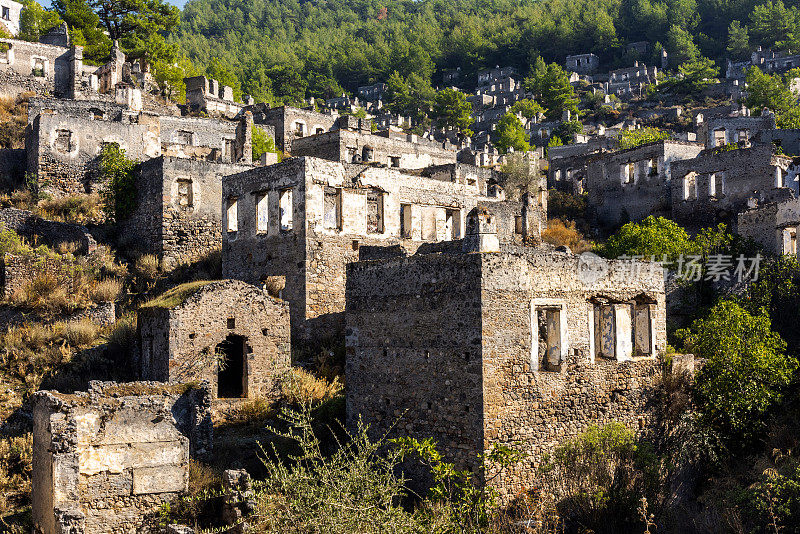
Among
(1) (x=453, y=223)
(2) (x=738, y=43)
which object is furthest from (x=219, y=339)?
(2) (x=738, y=43)

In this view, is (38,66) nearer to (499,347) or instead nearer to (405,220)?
(405,220)

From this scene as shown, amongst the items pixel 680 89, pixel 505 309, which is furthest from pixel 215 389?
pixel 680 89

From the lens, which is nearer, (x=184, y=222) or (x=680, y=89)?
(x=184, y=222)

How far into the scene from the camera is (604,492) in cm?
1523

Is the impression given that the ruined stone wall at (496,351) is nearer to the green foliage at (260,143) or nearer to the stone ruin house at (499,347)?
the stone ruin house at (499,347)

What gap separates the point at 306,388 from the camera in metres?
19.7

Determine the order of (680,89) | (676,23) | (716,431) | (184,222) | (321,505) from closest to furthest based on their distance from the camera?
(321,505) < (716,431) < (184,222) < (680,89) < (676,23)

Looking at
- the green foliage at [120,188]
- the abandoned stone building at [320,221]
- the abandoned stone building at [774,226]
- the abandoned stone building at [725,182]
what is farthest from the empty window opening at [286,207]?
the abandoned stone building at [725,182]

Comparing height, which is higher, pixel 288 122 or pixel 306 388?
pixel 288 122

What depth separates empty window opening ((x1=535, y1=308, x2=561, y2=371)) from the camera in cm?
1602

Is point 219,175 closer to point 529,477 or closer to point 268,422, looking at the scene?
point 268,422

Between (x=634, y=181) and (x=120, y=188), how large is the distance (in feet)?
74.3

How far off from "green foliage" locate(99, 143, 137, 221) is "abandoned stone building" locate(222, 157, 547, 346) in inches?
223

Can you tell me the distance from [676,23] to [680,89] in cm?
3124
